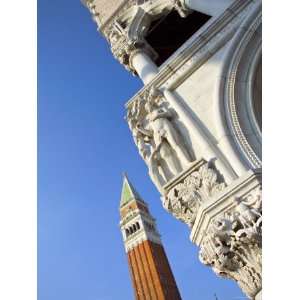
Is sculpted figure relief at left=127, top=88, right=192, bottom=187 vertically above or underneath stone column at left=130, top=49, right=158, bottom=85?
underneath

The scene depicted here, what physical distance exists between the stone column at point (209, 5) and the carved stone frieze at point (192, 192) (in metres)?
2.42

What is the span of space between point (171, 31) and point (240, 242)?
17.2ft

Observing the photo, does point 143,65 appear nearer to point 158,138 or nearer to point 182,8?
point 182,8

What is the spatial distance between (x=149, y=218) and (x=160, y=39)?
52.2 meters

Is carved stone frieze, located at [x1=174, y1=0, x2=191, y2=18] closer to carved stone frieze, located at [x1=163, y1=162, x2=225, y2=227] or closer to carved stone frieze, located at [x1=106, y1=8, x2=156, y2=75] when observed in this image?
carved stone frieze, located at [x1=106, y1=8, x2=156, y2=75]

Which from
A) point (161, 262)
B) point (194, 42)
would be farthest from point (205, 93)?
point (161, 262)

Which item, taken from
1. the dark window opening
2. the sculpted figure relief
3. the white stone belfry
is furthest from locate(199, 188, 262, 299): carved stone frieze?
the dark window opening

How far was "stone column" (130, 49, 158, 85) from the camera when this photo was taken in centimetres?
539

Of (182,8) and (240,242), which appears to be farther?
(182,8)

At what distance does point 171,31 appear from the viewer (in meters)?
7.29

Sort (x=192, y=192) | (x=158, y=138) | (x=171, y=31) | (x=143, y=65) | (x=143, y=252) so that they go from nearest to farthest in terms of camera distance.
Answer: (x=192, y=192)
(x=158, y=138)
(x=143, y=65)
(x=171, y=31)
(x=143, y=252)

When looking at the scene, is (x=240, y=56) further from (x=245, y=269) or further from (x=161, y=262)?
(x=161, y=262)

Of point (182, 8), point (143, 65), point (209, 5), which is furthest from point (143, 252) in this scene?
point (209, 5)

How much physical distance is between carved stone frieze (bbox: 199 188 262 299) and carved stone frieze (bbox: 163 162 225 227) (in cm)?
36
